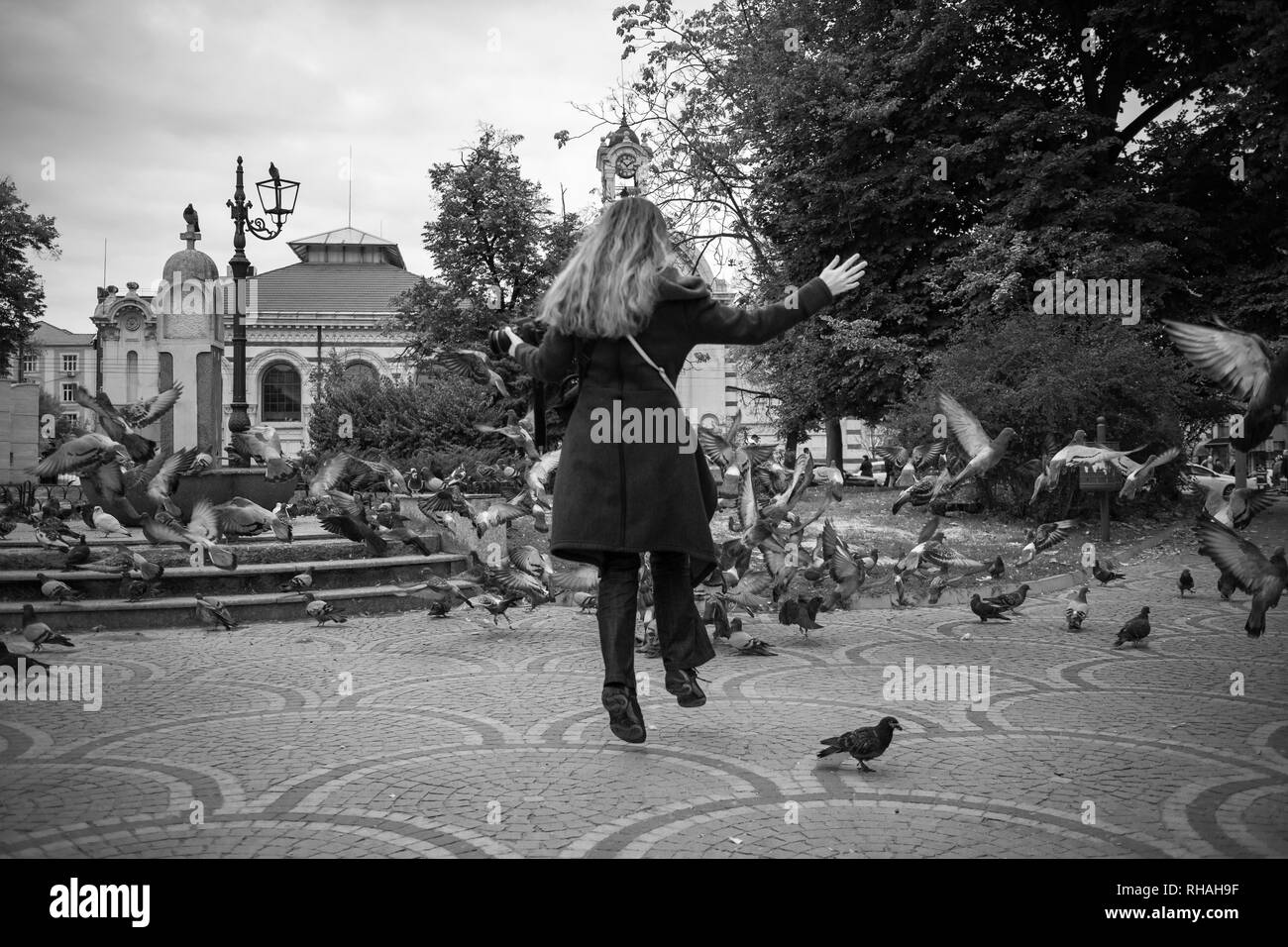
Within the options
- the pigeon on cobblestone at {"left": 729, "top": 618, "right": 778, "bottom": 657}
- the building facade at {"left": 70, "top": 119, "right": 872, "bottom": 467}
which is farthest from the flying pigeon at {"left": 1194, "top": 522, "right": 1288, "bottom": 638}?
the building facade at {"left": 70, "top": 119, "right": 872, "bottom": 467}

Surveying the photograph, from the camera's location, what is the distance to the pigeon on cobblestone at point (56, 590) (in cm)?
852

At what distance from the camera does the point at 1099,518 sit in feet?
54.6

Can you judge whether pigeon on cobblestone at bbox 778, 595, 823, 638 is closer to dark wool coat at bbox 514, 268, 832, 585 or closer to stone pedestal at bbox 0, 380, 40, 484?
dark wool coat at bbox 514, 268, 832, 585

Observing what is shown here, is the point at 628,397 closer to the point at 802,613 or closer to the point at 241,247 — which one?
the point at 802,613

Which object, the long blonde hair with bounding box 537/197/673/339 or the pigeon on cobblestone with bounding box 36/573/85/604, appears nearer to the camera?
the long blonde hair with bounding box 537/197/673/339

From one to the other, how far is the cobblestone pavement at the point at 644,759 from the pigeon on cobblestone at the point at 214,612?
1.07 meters

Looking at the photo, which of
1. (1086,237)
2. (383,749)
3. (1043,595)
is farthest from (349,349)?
(383,749)

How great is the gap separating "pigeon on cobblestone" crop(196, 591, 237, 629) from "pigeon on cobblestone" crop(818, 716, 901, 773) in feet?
20.3

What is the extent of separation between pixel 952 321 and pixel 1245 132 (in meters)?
6.22

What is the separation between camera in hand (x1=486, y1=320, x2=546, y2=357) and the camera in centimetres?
474

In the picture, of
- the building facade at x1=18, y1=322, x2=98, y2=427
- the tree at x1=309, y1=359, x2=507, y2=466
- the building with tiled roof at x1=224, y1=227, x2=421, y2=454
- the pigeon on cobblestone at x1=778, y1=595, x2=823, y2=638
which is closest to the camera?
the pigeon on cobblestone at x1=778, y1=595, x2=823, y2=638

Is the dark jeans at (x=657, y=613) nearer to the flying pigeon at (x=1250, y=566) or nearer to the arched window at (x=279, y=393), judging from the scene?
the flying pigeon at (x=1250, y=566)

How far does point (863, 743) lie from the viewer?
4168mm

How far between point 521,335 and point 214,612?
5.23 meters
